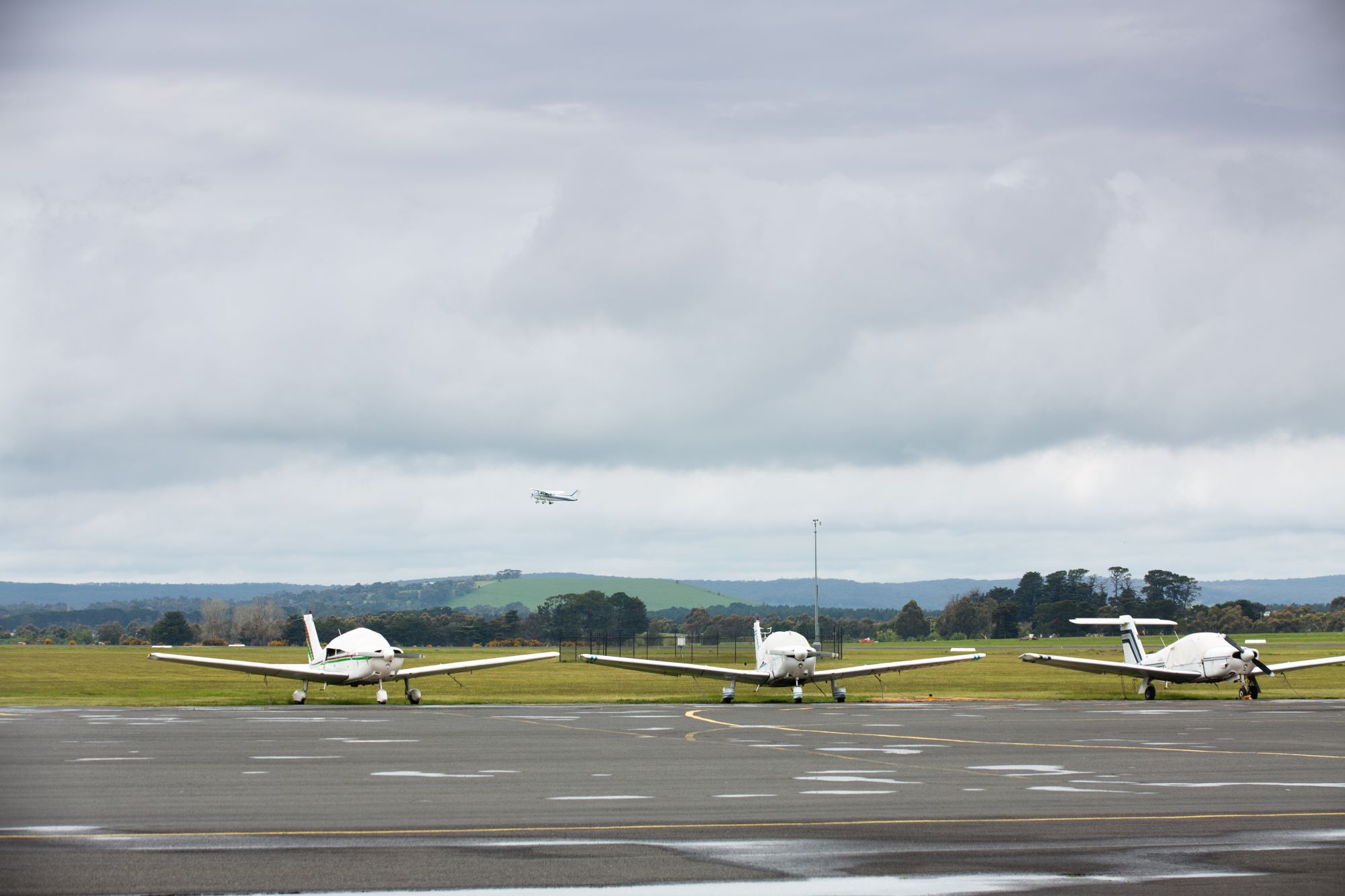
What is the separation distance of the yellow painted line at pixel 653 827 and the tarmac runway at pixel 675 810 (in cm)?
6

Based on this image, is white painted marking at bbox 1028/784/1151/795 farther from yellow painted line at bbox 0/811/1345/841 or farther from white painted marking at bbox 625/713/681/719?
white painted marking at bbox 625/713/681/719

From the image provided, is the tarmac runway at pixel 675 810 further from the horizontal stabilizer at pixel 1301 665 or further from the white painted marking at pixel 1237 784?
the horizontal stabilizer at pixel 1301 665

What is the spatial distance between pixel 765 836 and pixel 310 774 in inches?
356

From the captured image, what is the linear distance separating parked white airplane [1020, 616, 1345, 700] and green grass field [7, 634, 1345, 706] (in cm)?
100

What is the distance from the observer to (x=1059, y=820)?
15.1 m

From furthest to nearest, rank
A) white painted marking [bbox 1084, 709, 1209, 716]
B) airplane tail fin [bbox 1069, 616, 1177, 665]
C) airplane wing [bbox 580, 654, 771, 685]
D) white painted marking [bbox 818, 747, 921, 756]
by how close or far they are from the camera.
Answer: airplane tail fin [bbox 1069, 616, 1177, 665], airplane wing [bbox 580, 654, 771, 685], white painted marking [bbox 1084, 709, 1209, 716], white painted marking [bbox 818, 747, 921, 756]

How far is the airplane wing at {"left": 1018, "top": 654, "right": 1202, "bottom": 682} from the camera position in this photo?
163 feet

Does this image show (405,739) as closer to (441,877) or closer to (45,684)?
(441,877)

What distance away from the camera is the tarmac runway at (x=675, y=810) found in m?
11.7

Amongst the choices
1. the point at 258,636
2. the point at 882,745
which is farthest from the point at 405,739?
the point at 258,636

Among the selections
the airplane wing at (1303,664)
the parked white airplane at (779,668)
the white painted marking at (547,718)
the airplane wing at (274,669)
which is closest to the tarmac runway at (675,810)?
the white painted marking at (547,718)

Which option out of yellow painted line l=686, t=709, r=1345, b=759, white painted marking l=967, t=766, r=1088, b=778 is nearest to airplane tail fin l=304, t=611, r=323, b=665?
yellow painted line l=686, t=709, r=1345, b=759

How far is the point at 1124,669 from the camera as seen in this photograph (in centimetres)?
5038

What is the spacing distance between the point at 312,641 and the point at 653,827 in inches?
1459
